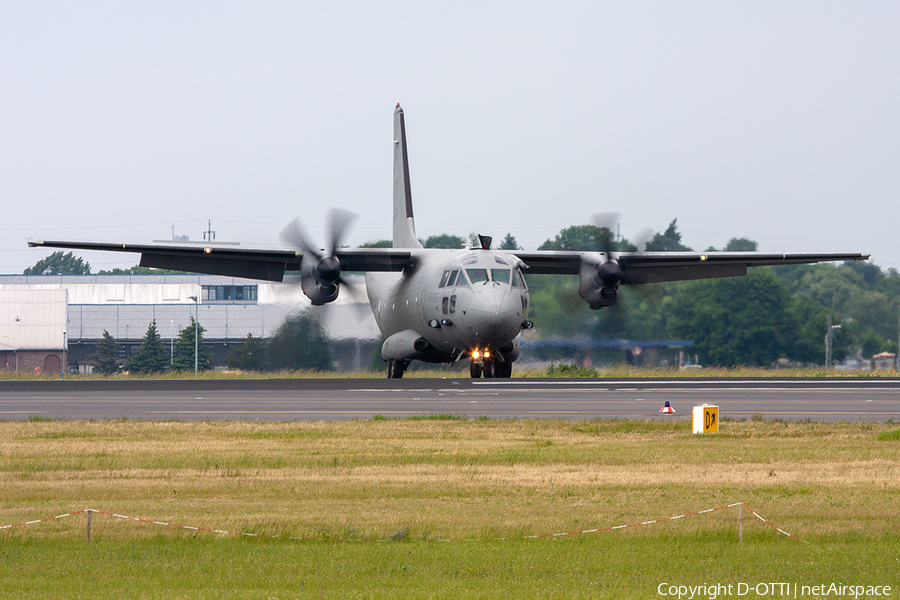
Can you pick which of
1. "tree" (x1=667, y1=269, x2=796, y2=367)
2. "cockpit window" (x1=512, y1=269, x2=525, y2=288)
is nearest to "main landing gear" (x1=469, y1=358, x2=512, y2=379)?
"cockpit window" (x1=512, y1=269, x2=525, y2=288)

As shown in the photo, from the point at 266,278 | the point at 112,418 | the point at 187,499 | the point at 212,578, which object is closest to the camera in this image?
the point at 212,578

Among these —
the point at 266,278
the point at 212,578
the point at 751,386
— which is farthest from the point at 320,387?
the point at 212,578

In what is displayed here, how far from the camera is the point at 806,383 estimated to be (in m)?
32.3

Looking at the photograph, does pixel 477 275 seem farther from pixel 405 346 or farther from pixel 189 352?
pixel 189 352

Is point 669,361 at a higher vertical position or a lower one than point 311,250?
lower

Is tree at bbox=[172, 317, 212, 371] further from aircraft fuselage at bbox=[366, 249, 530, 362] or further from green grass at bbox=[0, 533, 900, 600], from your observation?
green grass at bbox=[0, 533, 900, 600]

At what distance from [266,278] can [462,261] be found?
334 inches

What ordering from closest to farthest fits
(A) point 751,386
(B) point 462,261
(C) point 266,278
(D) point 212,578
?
(D) point 212,578 < (A) point 751,386 < (B) point 462,261 < (C) point 266,278

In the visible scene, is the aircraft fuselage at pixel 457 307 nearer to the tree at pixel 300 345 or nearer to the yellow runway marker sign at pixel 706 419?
the tree at pixel 300 345

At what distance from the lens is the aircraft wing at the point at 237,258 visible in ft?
118

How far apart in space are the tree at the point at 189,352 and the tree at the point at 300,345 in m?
14.2

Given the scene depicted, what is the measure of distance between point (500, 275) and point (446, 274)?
2.07 meters

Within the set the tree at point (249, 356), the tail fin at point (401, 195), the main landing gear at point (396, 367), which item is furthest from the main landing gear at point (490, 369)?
the tree at point (249, 356)

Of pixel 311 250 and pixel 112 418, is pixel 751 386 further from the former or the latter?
pixel 112 418
